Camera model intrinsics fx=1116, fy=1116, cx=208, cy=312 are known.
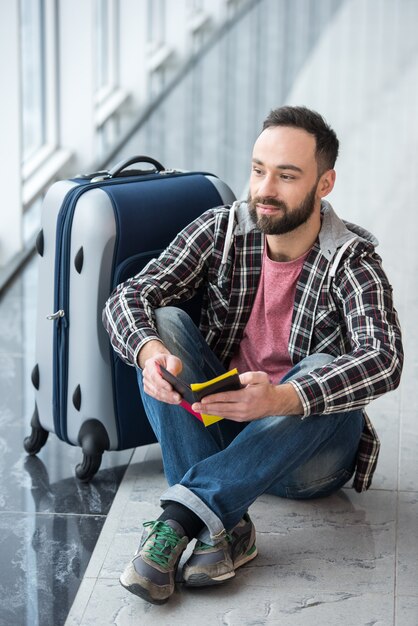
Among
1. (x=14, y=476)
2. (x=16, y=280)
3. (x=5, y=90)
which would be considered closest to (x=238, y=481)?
(x=14, y=476)

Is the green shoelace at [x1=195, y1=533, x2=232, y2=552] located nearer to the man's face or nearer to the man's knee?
the man's knee

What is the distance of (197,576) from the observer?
2318 millimetres

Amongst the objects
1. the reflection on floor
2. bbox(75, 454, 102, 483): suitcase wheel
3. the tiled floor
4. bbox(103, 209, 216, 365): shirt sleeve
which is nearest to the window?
the tiled floor

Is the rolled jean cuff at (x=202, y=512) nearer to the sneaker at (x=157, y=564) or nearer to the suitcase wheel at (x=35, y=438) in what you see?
the sneaker at (x=157, y=564)

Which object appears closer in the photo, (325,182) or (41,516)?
(325,182)

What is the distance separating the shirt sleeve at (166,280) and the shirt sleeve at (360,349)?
1.10 feet

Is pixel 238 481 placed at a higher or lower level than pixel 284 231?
lower

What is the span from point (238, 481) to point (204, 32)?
9474 millimetres

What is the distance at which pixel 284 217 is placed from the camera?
2477mm

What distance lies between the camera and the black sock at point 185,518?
7.63 ft

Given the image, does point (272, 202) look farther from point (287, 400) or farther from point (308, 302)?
point (287, 400)

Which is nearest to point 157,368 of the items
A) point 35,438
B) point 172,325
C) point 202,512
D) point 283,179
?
point 172,325

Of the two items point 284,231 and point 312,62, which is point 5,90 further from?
point 312,62

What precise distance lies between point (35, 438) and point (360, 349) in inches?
41.0
